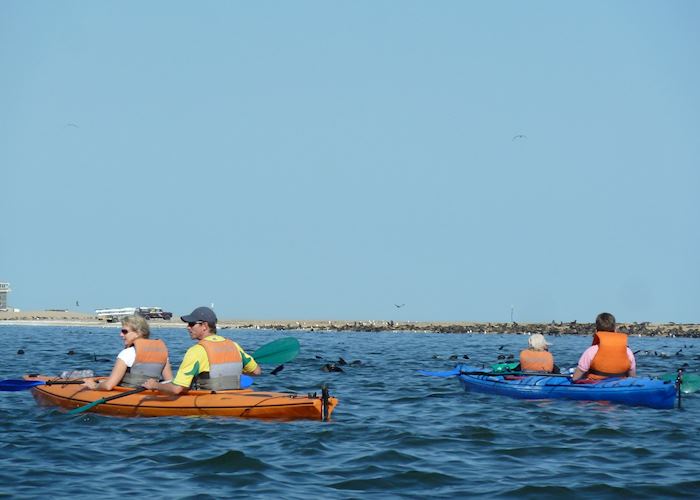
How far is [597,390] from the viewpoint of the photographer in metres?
17.8

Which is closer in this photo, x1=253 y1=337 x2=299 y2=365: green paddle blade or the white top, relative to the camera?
the white top

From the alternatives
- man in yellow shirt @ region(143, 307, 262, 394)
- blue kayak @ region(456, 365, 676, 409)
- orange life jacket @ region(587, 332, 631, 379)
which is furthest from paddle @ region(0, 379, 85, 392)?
orange life jacket @ region(587, 332, 631, 379)

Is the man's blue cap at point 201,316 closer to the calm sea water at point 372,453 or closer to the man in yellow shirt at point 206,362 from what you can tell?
the man in yellow shirt at point 206,362

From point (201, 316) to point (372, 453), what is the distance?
339cm

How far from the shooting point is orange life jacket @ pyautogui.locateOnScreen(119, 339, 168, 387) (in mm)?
14836

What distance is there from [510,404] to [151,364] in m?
6.78

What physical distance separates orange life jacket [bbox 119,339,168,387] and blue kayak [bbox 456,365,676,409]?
7.21 metres

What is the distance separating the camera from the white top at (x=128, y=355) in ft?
48.8

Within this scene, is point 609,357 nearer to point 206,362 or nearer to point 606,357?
point 606,357

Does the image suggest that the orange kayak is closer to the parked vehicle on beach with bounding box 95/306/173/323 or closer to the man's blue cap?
the man's blue cap

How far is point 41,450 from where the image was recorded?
12.5 meters

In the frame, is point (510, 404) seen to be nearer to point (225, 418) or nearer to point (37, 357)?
point (225, 418)

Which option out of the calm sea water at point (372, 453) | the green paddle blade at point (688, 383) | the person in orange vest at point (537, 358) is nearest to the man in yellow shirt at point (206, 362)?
the calm sea water at point (372, 453)

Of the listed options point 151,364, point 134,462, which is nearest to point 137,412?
point 151,364
